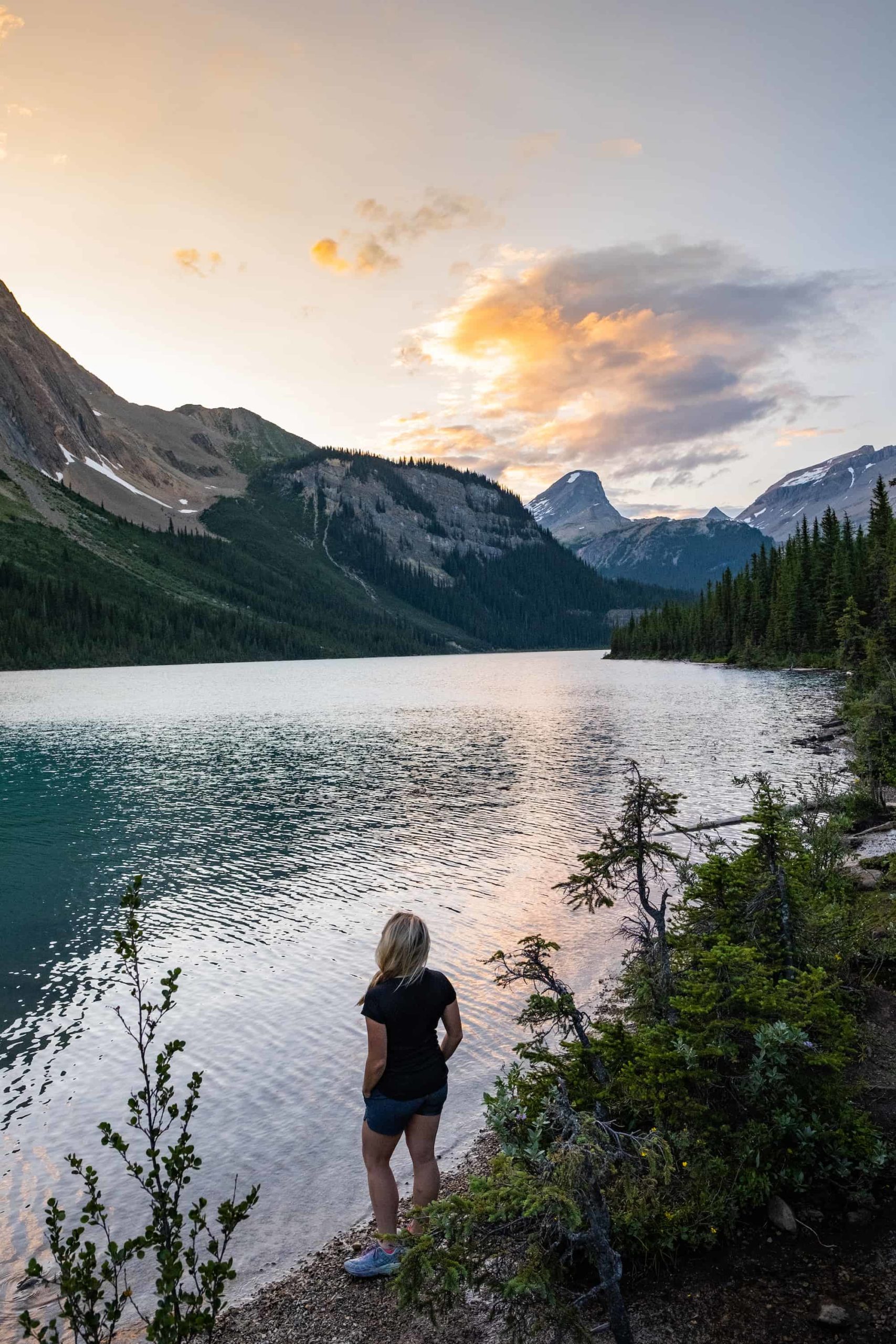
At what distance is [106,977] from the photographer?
695 inches

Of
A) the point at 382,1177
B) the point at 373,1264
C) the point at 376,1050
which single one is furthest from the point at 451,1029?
the point at 373,1264

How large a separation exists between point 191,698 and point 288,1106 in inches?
3626

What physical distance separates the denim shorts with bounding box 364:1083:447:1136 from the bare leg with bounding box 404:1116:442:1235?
84mm

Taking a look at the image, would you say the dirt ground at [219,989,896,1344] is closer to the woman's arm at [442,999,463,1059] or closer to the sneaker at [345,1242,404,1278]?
the sneaker at [345,1242,404,1278]

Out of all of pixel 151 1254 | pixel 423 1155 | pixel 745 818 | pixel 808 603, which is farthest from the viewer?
pixel 808 603

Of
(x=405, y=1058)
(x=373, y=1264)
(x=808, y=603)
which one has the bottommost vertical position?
(x=373, y=1264)

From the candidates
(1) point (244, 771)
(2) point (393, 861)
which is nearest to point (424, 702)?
(1) point (244, 771)

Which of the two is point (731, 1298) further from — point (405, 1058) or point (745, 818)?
point (745, 818)

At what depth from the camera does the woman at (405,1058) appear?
23.2ft

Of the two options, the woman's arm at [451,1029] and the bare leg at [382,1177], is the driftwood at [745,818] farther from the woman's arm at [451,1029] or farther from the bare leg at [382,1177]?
the bare leg at [382,1177]

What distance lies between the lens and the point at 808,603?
119 meters

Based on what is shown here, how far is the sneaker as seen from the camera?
25.9 ft

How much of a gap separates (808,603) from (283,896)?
114584 millimetres

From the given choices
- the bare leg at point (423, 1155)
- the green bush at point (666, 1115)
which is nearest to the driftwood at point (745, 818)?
the green bush at point (666, 1115)
